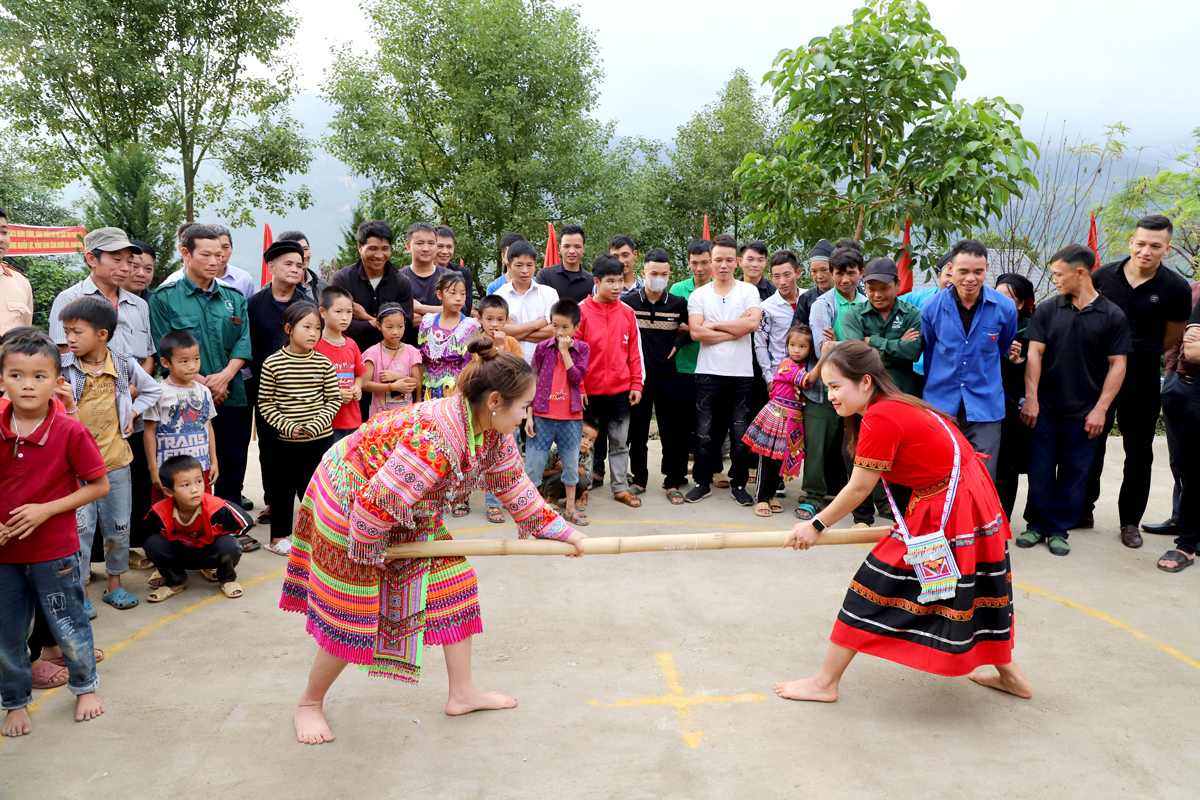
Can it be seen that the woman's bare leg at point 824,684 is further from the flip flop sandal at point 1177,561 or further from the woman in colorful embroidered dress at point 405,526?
the flip flop sandal at point 1177,561

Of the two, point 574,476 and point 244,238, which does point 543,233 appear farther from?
point 244,238

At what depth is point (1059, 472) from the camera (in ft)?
18.3

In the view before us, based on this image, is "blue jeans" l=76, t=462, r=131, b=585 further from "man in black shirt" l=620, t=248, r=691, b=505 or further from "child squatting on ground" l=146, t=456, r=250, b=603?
"man in black shirt" l=620, t=248, r=691, b=505

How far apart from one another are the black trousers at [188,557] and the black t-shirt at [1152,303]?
592cm

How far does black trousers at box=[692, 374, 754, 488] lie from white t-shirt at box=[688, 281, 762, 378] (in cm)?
7

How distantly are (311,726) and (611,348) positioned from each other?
3646mm

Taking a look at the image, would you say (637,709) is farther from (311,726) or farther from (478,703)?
(311,726)

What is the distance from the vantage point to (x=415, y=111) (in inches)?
868

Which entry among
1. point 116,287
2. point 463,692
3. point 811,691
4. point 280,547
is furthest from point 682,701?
point 116,287

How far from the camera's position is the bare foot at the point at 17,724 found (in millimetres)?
3084

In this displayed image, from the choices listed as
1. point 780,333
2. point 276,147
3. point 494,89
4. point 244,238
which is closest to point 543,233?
point 494,89

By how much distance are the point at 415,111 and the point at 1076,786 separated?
22439 mm

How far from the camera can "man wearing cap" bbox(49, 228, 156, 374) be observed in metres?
4.57

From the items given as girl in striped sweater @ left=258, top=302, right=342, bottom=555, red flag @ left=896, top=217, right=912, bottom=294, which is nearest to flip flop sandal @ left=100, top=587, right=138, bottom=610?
girl in striped sweater @ left=258, top=302, right=342, bottom=555
